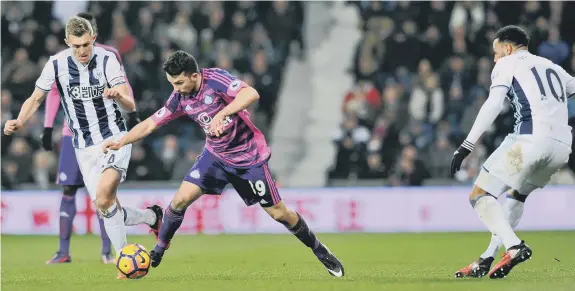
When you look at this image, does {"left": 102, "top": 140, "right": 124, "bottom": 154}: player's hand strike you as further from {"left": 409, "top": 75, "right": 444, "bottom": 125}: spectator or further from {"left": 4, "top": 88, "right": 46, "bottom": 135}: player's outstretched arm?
{"left": 409, "top": 75, "right": 444, "bottom": 125}: spectator

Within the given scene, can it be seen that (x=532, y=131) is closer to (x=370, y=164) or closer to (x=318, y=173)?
(x=370, y=164)

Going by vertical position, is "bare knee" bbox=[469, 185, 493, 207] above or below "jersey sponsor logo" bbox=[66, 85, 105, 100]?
below

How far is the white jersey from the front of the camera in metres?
8.93

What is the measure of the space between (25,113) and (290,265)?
10.5ft

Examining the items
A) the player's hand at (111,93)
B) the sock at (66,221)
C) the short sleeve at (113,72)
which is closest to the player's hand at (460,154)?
→ the player's hand at (111,93)

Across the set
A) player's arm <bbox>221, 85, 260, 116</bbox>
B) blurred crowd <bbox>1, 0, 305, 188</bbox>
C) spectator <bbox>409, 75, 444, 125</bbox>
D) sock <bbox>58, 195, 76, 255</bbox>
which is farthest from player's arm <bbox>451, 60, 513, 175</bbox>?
blurred crowd <bbox>1, 0, 305, 188</bbox>

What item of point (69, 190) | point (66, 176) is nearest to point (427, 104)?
point (69, 190)

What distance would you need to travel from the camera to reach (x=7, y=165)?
18.4 metres

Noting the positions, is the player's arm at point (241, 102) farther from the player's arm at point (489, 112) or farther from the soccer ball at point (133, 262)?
the player's arm at point (489, 112)

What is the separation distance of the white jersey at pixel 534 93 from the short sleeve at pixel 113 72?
11.3 feet

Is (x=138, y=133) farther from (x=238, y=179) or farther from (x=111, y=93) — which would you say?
(x=238, y=179)

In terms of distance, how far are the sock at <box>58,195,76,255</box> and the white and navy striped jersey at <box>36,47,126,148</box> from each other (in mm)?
1901

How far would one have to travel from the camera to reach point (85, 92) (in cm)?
1009

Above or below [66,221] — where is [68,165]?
above
